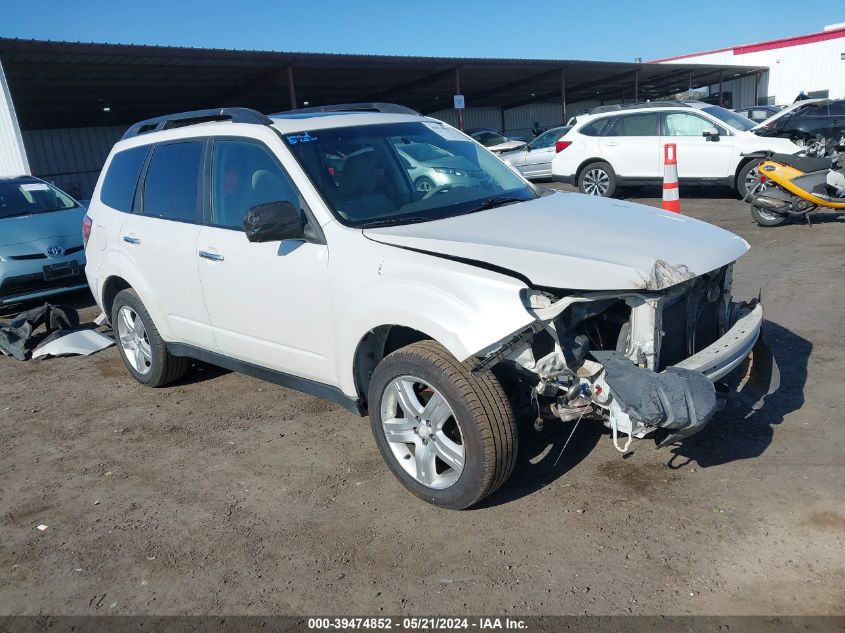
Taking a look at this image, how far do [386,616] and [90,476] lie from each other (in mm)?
2336

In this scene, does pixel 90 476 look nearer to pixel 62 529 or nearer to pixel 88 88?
pixel 62 529

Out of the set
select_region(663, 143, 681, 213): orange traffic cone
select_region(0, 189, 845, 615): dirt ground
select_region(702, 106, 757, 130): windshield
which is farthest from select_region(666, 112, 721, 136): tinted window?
select_region(0, 189, 845, 615): dirt ground

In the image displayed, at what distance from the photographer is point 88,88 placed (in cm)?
2169

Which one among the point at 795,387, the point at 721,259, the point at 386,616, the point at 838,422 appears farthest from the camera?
the point at 795,387

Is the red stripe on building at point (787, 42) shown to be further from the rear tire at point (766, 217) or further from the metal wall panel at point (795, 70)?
the rear tire at point (766, 217)

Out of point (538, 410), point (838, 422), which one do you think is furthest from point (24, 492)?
point (838, 422)

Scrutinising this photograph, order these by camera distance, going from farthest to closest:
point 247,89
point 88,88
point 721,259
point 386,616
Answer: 1. point 247,89
2. point 88,88
3. point 721,259
4. point 386,616

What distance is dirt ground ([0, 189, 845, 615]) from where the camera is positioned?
2820 mm

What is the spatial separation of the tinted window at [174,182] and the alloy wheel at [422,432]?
2.00 m

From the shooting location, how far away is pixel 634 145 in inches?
514

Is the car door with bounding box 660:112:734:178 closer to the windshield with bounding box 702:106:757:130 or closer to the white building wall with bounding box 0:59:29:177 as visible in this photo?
the windshield with bounding box 702:106:757:130

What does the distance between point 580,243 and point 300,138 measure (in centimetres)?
178

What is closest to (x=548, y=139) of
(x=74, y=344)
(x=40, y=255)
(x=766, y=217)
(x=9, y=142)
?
(x=766, y=217)

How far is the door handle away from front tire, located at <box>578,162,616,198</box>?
10366 mm
